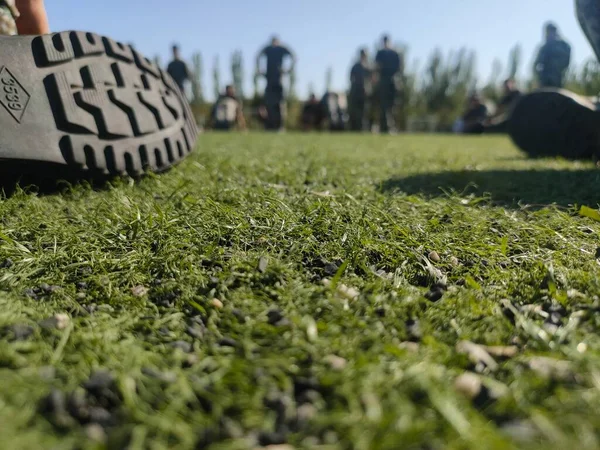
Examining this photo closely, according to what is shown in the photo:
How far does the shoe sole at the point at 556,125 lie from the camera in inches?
137

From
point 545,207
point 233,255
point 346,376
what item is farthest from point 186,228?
point 545,207

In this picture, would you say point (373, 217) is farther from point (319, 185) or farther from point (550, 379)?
point (550, 379)

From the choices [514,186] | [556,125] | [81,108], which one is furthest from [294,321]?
[556,125]

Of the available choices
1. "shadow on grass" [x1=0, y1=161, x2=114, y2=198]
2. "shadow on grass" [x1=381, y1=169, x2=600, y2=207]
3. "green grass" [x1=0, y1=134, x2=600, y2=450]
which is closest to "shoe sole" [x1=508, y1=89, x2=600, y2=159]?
"shadow on grass" [x1=381, y1=169, x2=600, y2=207]

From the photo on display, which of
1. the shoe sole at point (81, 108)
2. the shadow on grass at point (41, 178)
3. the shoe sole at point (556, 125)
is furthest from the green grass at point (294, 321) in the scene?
the shoe sole at point (556, 125)

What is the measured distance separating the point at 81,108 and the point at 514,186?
83.3 inches

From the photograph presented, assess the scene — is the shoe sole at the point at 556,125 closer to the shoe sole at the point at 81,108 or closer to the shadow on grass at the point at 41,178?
the shoe sole at the point at 81,108

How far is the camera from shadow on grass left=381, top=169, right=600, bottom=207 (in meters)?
2.21

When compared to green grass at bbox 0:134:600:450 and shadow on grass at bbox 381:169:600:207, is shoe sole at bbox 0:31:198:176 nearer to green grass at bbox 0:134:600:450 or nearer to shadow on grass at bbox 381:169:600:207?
green grass at bbox 0:134:600:450

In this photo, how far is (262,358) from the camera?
99 cm

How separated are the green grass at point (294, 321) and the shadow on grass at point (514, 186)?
4.6 inches

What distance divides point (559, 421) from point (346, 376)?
1.17 ft

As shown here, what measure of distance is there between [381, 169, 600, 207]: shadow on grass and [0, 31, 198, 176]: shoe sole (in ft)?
3.83

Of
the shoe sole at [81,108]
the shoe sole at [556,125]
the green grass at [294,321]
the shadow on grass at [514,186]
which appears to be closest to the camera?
the green grass at [294,321]
